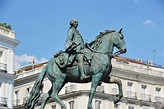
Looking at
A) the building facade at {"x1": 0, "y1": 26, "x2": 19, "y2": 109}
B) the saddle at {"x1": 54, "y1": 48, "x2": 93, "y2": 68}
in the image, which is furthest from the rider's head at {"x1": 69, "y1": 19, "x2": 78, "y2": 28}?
the building facade at {"x1": 0, "y1": 26, "x2": 19, "y2": 109}

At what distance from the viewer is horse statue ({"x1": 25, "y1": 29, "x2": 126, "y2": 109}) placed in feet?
37.9

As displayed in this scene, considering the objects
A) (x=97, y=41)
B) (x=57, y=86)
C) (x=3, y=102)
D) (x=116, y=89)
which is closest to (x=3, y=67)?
(x=3, y=102)

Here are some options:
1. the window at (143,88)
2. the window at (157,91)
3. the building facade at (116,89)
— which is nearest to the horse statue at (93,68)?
the building facade at (116,89)

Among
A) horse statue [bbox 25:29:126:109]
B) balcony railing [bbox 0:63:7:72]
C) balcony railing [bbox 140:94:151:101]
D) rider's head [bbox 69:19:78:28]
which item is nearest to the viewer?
horse statue [bbox 25:29:126:109]

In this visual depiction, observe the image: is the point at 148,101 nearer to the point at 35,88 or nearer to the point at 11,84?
the point at 11,84

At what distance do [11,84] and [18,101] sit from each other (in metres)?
7.76

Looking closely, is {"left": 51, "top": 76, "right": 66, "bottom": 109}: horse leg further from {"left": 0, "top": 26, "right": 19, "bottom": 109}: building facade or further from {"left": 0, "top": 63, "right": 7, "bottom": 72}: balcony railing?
{"left": 0, "top": 63, "right": 7, "bottom": 72}: balcony railing

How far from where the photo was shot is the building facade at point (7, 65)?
4378cm

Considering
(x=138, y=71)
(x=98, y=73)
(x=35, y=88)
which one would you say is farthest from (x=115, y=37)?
(x=138, y=71)

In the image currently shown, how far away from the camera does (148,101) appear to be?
51156 mm

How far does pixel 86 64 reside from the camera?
11.6 m

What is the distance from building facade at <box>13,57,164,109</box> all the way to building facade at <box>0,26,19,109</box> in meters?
3.47

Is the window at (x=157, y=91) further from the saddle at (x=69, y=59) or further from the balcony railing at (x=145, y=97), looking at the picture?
the saddle at (x=69, y=59)

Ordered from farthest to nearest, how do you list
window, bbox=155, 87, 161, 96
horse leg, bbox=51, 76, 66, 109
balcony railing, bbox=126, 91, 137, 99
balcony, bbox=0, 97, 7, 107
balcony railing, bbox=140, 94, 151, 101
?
1. window, bbox=155, 87, 161, 96
2. balcony railing, bbox=140, 94, 151, 101
3. balcony railing, bbox=126, 91, 137, 99
4. balcony, bbox=0, 97, 7, 107
5. horse leg, bbox=51, 76, 66, 109
